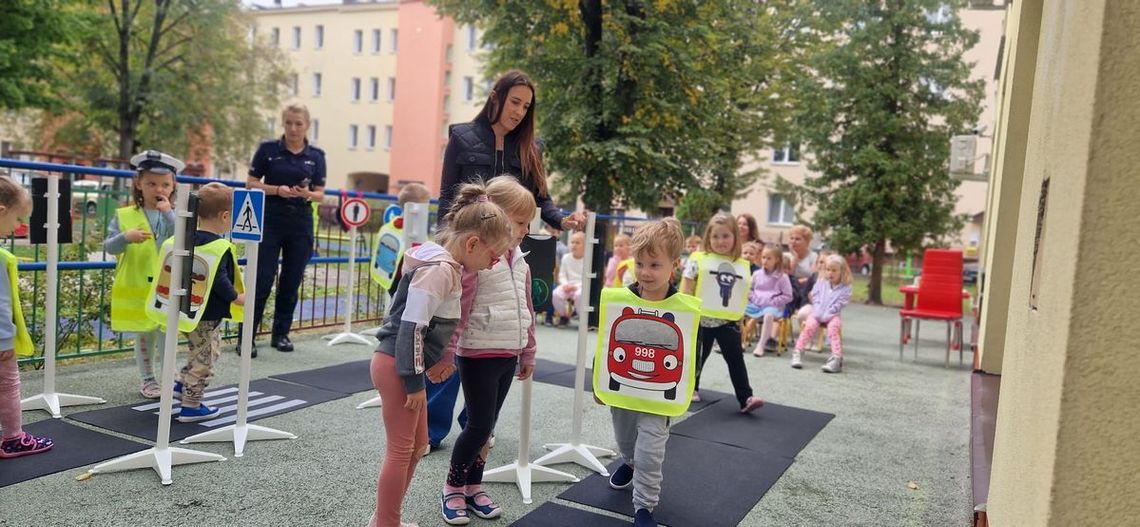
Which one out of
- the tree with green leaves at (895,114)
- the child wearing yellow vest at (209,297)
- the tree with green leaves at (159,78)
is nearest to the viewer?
the child wearing yellow vest at (209,297)

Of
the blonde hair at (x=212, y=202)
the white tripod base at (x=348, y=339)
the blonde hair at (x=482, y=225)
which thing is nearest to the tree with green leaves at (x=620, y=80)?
the white tripod base at (x=348, y=339)

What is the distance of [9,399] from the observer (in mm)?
3736

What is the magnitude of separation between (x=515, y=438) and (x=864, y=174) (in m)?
16.0

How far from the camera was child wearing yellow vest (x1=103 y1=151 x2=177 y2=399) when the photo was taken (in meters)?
4.70

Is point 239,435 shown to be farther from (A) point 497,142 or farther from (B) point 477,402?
(A) point 497,142

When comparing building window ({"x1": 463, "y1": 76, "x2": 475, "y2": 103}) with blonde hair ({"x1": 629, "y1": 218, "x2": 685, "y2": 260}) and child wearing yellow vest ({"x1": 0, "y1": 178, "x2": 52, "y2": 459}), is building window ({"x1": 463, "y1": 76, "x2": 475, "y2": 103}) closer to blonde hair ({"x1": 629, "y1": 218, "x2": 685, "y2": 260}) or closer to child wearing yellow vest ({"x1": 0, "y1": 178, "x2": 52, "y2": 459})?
child wearing yellow vest ({"x1": 0, "y1": 178, "x2": 52, "y2": 459})

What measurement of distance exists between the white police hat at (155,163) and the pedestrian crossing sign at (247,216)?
40.0 inches

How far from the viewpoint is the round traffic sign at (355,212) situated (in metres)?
8.00

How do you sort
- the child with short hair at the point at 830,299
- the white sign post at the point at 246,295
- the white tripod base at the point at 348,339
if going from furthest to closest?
the child with short hair at the point at 830,299, the white tripod base at the point at 348,339, the white sign post at the point at 246,295

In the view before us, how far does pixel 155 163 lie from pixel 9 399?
1639 millimetres

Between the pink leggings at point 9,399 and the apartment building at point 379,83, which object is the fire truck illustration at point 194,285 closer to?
the pink leggings at point 9,399

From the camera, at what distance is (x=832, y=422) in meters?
5.77

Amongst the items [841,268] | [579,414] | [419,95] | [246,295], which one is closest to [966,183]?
[841,268]

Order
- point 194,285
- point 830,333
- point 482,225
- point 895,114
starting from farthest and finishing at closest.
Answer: point 895,114, point 830,333, point 194,285, point 482,225
